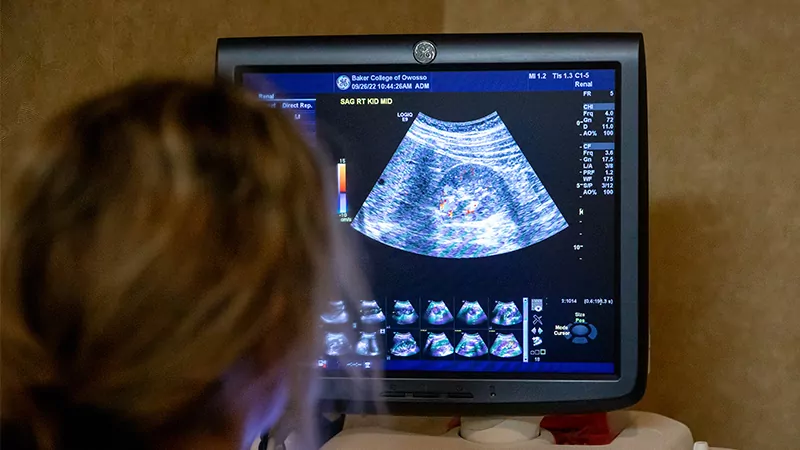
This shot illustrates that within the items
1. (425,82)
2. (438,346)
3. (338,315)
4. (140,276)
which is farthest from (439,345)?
(140,276)

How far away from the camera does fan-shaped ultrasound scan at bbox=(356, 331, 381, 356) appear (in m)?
1.08

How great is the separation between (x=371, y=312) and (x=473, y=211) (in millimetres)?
169

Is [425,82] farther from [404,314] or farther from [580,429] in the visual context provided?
[580,429]

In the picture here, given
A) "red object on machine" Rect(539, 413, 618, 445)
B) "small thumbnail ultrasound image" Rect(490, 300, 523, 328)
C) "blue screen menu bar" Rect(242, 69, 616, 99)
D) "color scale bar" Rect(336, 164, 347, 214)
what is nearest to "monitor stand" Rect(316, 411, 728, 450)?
"red object on machine" Rect(539, 413, 618, 445)

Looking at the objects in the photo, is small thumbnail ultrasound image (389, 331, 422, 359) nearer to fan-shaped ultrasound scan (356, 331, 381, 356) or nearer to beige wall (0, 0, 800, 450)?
fan-shaped ultrasound scan (356, 331, 381, 356)

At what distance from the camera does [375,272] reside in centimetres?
Answer: 108

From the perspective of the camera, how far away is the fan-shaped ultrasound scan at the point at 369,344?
42.4 inches

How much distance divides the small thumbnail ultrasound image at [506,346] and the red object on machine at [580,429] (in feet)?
0.46

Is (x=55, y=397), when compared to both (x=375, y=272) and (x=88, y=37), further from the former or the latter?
(x=88, y=37)

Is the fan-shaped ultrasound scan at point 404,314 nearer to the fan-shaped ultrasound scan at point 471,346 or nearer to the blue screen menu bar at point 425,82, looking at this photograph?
the fan-shaped ultrasound scan at point 471,346

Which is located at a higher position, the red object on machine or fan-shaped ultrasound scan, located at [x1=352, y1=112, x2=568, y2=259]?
fan-shaped ultrasound scan, located at [x1=352, y1=112, x2=568, y2=259]

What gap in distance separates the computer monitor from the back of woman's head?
0.41 metres

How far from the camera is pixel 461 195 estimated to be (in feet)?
3.49

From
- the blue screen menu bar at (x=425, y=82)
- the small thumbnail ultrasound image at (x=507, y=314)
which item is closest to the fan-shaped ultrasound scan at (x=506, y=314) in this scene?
the small thumbnail ultrasound image at (x=507, y=314)
